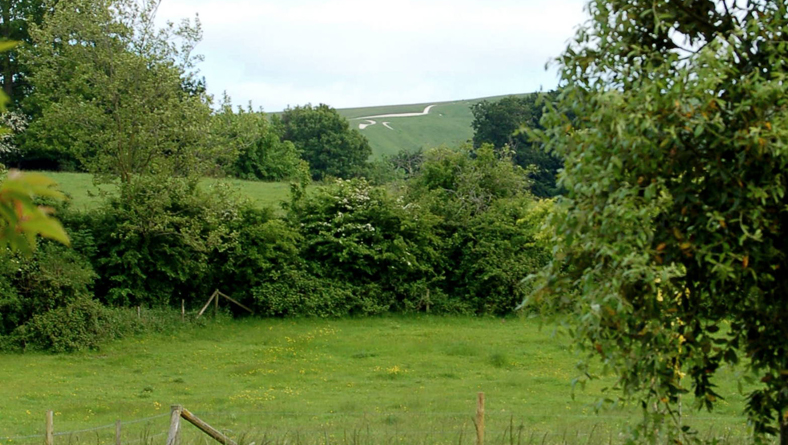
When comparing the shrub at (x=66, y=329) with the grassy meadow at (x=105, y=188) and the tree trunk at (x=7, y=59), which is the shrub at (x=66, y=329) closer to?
the grassy meadow at (x=105, y=188)

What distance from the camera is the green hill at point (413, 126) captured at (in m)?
136

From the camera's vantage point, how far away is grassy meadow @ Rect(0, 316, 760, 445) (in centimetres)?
1683

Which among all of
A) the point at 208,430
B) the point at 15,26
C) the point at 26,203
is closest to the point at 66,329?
the point at 208,430

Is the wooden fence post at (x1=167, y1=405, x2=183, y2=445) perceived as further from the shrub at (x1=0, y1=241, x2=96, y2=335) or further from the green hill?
the green hill

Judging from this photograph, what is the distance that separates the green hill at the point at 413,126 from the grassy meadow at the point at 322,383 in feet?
309

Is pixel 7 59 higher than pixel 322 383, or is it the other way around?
pixel 7 59

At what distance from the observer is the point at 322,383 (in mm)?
24453

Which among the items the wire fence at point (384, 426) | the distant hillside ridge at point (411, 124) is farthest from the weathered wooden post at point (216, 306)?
the distant hillside ridge at point (411, 124)

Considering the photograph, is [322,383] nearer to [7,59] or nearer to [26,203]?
[26,203]

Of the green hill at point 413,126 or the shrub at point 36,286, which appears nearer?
the shrub at point 36,286

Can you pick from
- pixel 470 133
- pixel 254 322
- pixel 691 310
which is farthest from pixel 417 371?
pixel 470 133

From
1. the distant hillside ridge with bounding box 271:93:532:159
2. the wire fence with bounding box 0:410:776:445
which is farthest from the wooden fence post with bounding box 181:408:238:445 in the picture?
the distant hillside ridge with bounding box 271:93:532:159

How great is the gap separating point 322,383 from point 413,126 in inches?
5021

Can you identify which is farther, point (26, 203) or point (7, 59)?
point (7, 59)
